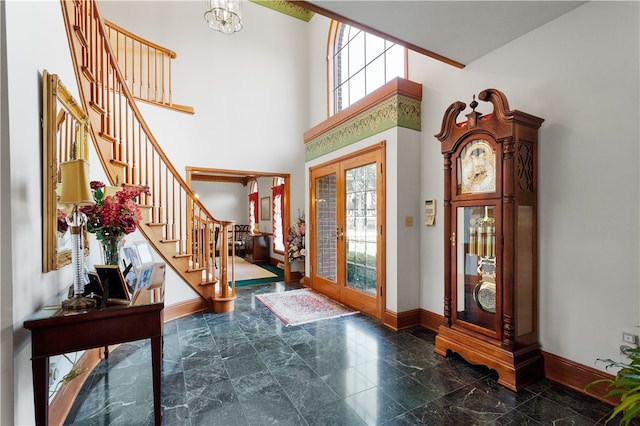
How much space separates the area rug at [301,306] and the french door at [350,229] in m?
0.18

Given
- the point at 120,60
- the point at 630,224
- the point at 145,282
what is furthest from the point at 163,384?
the point at 120,60

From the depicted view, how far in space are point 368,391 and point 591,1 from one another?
128 inches

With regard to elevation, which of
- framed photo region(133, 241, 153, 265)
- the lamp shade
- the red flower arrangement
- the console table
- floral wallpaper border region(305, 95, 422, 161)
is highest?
floral wallpaper border region(305, 95, 422, 161)

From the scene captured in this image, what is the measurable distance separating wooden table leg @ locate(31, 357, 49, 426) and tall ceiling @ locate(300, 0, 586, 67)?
8.19 ft

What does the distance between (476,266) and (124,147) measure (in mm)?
4317

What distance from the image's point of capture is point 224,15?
3.86m

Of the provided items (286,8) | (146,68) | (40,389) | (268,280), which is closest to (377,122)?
(40,389)

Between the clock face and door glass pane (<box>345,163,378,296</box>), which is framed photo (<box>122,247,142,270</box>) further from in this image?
the clock face

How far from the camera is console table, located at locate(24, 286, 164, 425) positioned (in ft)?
4.63

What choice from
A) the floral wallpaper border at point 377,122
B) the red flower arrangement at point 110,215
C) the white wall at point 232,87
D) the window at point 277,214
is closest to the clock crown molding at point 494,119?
the floral wallpaper border at point 377,122

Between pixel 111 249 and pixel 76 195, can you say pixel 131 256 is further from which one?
pixel 76 195

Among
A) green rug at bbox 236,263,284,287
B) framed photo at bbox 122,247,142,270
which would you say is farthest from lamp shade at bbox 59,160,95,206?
green rug at bbox 236,263,284,287

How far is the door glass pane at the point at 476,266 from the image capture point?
242 centimetres

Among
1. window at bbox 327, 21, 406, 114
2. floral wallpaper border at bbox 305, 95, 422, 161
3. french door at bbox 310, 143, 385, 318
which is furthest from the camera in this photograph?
window at bbox 327, 21, 406, 114
